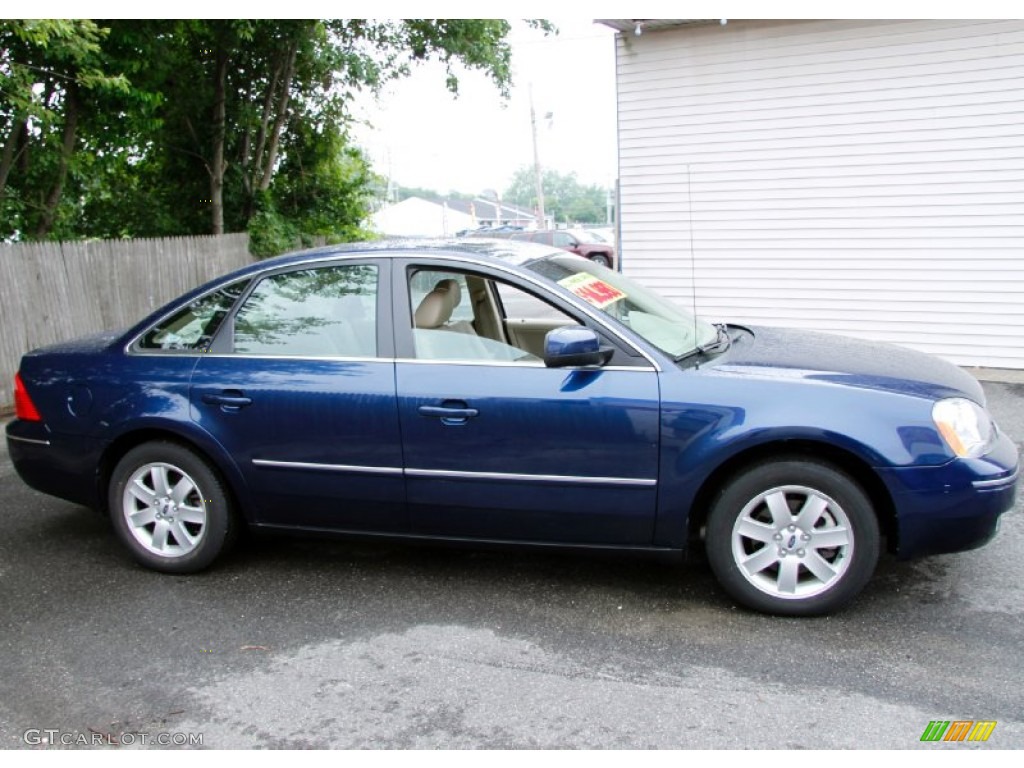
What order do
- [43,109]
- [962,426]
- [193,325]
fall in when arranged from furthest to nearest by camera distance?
[43,109] < [193,325] < [962,426]

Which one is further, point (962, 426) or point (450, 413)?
point (450, 413)

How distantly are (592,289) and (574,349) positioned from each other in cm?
58

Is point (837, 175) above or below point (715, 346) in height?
above

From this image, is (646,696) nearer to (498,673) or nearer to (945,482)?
(498,673)

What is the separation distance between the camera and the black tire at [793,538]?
3637 millimetres

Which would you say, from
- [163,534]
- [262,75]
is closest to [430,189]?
[262,75]

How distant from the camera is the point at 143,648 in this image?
12.2 ft

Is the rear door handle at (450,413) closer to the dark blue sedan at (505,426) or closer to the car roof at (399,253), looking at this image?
the dark blue sedan at (505,426)

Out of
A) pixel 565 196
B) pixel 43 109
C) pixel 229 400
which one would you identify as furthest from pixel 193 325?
pixel 565 196

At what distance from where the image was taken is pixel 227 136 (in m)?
12.5

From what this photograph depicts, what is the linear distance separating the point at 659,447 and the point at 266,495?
1868mm

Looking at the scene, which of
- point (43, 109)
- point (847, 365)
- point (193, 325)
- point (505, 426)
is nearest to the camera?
point (505, 426)

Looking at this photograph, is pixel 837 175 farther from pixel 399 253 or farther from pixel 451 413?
pixel 451 413

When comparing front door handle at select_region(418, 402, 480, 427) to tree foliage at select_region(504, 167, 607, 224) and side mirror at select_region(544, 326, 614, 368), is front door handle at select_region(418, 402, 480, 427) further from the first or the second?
tree foliage at select_region(504, 167, 607, 224)
